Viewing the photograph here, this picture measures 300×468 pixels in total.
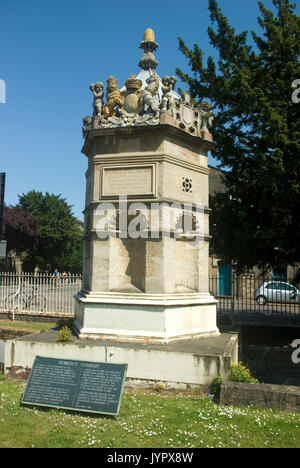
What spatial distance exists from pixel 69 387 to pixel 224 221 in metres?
7.41

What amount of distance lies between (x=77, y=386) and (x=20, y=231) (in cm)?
3881

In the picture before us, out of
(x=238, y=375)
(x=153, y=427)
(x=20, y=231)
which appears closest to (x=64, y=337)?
(x=153, y=427)

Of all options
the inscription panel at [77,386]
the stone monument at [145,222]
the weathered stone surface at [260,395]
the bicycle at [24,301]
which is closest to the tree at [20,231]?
the bicycle at [24,301]

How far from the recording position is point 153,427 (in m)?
4.79

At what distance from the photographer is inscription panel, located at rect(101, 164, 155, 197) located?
7676 mm

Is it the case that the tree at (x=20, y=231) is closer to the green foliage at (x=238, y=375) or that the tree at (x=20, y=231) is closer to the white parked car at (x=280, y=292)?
the white parked car at (x=280, y=292)

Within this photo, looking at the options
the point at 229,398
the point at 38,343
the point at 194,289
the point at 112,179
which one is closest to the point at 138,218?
the point at 112,179

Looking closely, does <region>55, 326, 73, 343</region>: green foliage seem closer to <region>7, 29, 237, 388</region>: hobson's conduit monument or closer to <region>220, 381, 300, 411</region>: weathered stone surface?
<region>7, 29, 237, 388</region>: hobson's conduit monument

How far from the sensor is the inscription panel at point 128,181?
7.68 metres

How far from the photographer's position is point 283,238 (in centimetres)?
1005

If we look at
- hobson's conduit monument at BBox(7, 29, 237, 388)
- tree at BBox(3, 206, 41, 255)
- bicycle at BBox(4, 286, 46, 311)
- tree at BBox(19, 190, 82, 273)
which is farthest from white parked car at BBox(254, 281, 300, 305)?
tree at BBox(19, 190, 82, 273)

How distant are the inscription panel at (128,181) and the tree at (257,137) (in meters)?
3.52

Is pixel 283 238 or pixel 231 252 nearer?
pixel 283 238

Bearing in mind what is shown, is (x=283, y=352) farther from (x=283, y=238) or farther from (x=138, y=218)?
(x=138, y=218)
